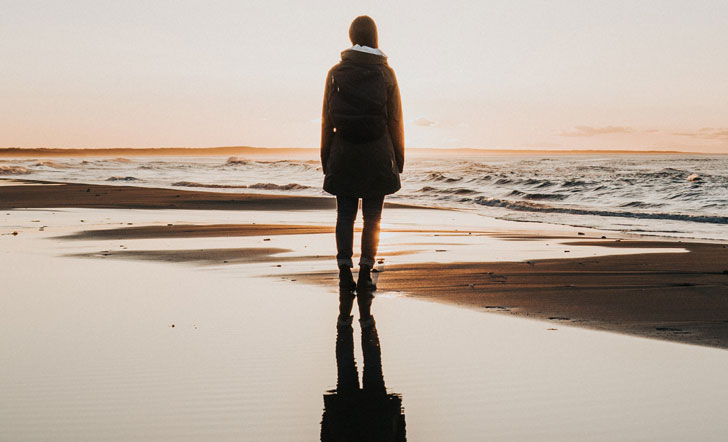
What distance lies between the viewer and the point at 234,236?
360 inches

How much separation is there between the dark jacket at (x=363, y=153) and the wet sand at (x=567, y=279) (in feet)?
2.50

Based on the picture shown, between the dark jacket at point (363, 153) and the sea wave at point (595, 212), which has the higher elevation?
the dark jacket at point (363, 153)

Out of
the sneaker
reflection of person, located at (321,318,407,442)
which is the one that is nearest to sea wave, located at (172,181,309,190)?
the sneaker

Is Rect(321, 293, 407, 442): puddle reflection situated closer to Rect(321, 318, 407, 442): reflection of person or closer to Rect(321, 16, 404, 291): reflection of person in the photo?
Rect(321, 318, 407, 442): reflection of person

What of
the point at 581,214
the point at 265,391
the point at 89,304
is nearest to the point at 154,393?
the point at 265,391

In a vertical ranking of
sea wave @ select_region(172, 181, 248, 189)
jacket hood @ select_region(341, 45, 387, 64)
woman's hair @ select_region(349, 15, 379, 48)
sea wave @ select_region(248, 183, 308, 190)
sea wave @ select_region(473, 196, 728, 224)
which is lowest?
sea wave @ select_region(172, 181, 248, 189)

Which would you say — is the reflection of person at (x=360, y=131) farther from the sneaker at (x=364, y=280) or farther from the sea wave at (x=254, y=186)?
the sea wave at (x=254, y=186)

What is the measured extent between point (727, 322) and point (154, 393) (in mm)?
2980

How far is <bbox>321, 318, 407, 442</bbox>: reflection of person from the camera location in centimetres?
243

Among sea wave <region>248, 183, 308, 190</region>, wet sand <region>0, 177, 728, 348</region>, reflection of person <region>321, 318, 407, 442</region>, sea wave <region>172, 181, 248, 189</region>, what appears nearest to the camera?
reflection of person <region>321, 318, 407, 442</region>

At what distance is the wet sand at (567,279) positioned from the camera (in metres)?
4.22

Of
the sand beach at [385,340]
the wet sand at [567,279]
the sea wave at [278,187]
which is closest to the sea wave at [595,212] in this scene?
the wet sand at [567,279]

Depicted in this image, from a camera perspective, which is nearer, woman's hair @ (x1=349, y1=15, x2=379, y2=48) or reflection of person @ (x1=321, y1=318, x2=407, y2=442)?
reflection of person @ (x1=321, y1=318, x2=407, y2=442)

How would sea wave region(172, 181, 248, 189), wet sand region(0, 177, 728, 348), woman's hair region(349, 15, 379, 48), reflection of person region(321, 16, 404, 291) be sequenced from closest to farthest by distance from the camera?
wet sand region(0, 177, 728, 348) → reflection of person region(321, 16, 404, 291) → woman's hair region(349, 15, 379, 48) → sea wave region(172, 181, 248, 189)
